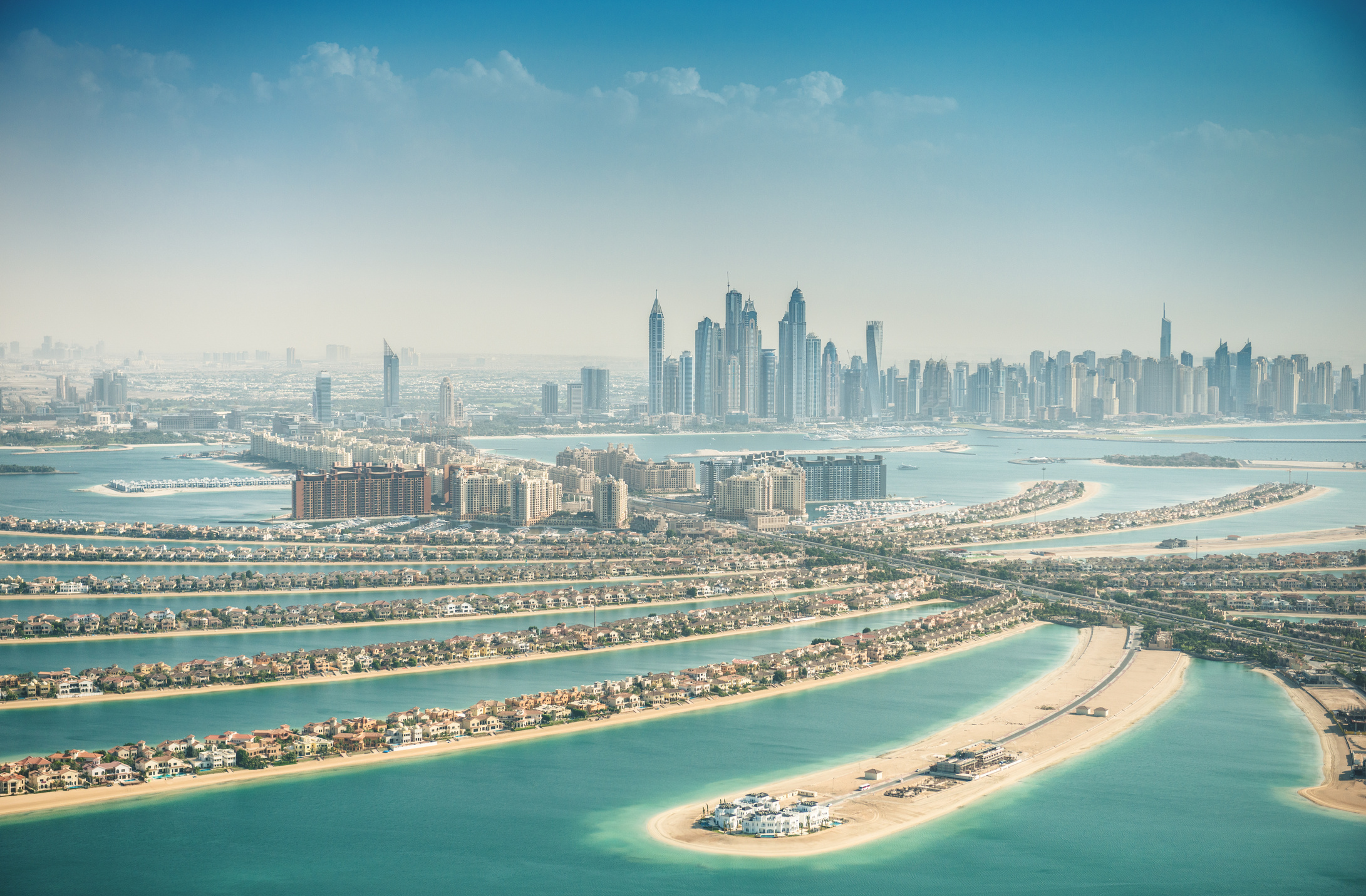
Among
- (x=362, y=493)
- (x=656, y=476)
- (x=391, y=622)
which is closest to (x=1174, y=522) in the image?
(x=656, y=476)

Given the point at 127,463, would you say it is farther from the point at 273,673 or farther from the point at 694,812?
the point at 694,812

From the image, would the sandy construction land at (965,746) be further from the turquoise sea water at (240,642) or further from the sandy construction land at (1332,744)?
the turquoise sea water at (240,642)

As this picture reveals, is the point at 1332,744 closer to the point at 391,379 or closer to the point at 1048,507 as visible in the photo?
the point at 1048,507

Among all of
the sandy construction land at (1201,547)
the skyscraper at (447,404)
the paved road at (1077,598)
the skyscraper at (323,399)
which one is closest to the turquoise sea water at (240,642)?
the paved road at (1077,598)

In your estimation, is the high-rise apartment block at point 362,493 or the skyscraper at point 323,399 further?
the skyscraper at point 323,399

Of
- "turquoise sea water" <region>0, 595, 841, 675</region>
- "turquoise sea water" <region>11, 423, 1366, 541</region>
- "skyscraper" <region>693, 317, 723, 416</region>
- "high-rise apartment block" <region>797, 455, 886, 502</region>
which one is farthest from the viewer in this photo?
"skyscraper" <region>693, 317, 723, 416</region>

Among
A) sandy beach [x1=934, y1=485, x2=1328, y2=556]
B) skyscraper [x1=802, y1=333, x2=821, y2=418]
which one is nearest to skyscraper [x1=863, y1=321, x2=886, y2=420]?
skyscraper [x1=802, y1=333, x2=821, y2=418]

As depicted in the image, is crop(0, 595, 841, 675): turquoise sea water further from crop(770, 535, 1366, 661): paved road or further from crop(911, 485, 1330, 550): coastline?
crop(911, 485, 1330, 550): coastline
